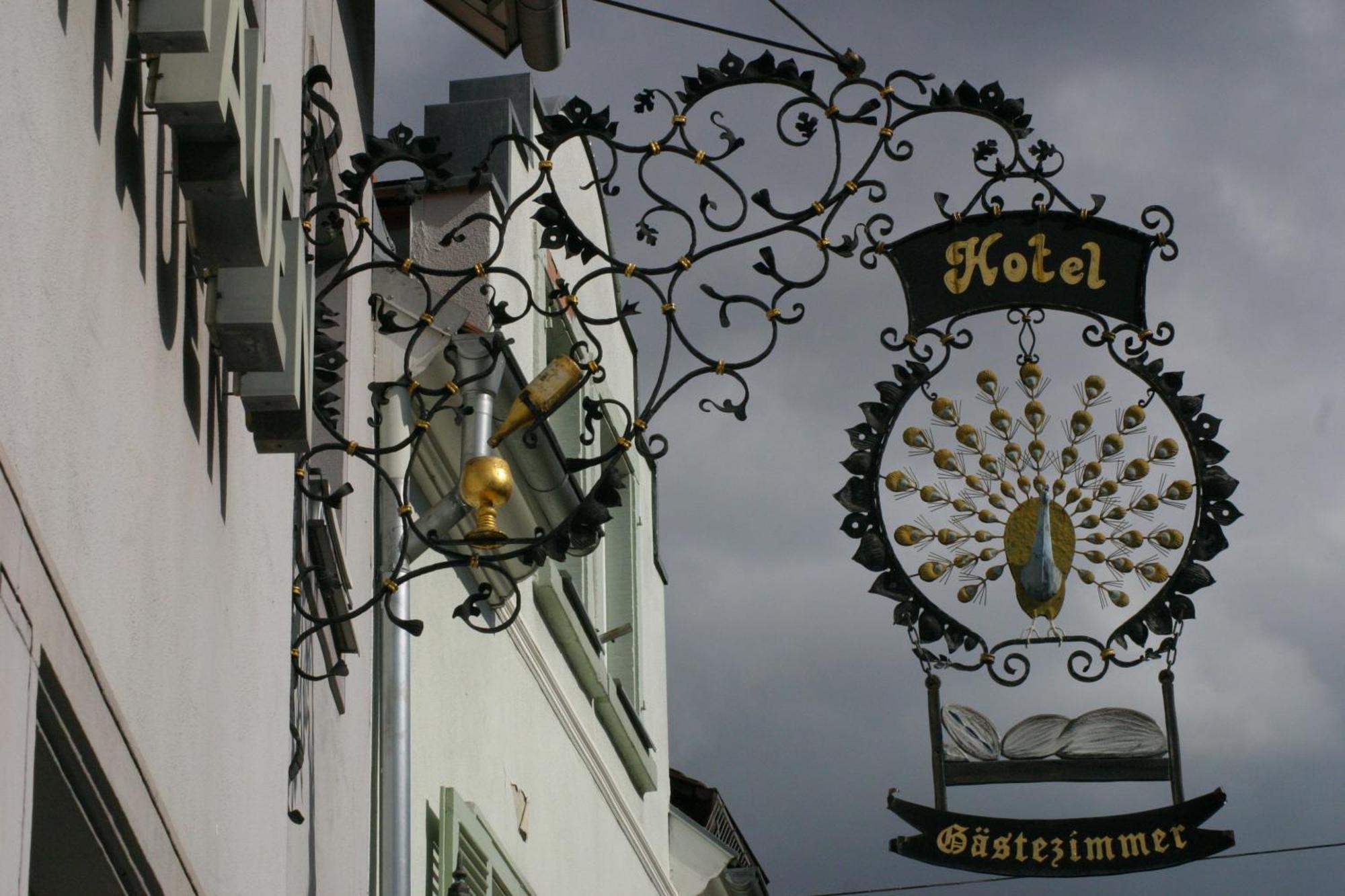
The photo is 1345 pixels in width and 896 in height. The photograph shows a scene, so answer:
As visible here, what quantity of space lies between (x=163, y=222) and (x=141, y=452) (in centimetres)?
53

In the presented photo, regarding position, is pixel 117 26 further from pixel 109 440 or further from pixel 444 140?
pixel 444 140

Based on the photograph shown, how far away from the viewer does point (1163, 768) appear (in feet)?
25.6

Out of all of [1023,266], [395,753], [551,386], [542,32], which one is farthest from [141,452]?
[395,753]

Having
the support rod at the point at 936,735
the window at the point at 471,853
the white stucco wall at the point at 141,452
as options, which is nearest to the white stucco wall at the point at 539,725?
the window at the point at 471,853

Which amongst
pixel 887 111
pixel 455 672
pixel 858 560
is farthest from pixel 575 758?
pixel 887 111

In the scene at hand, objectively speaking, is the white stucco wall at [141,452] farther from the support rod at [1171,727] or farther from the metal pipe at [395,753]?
the support rod at [1171,727]

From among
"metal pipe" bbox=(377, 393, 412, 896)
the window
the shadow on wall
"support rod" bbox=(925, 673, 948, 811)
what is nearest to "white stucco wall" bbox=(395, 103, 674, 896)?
the window

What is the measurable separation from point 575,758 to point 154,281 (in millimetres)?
8101

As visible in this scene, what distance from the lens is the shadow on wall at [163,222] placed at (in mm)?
4461

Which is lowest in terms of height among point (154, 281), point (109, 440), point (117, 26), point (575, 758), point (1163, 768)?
point (575, 758)

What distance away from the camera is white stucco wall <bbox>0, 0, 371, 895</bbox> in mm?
3928

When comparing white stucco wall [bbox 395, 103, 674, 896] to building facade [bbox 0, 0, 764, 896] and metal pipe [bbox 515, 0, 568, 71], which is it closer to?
building facade [bbox 0, 0, 764, 896]

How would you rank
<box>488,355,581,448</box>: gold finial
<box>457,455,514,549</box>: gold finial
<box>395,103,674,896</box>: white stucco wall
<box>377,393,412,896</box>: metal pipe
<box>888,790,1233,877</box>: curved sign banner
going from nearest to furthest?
<box>488,355,581,448</box>: gold finial < <box>457,455,514,549</box>: gold finial < <box>888,790,1233,877</box>: curved sign banner < <box>377,393,412,896</box>: metal pipe < <box>395,103,674,896</box>: white stucco wall

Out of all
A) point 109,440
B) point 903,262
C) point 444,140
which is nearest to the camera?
point 109,440
